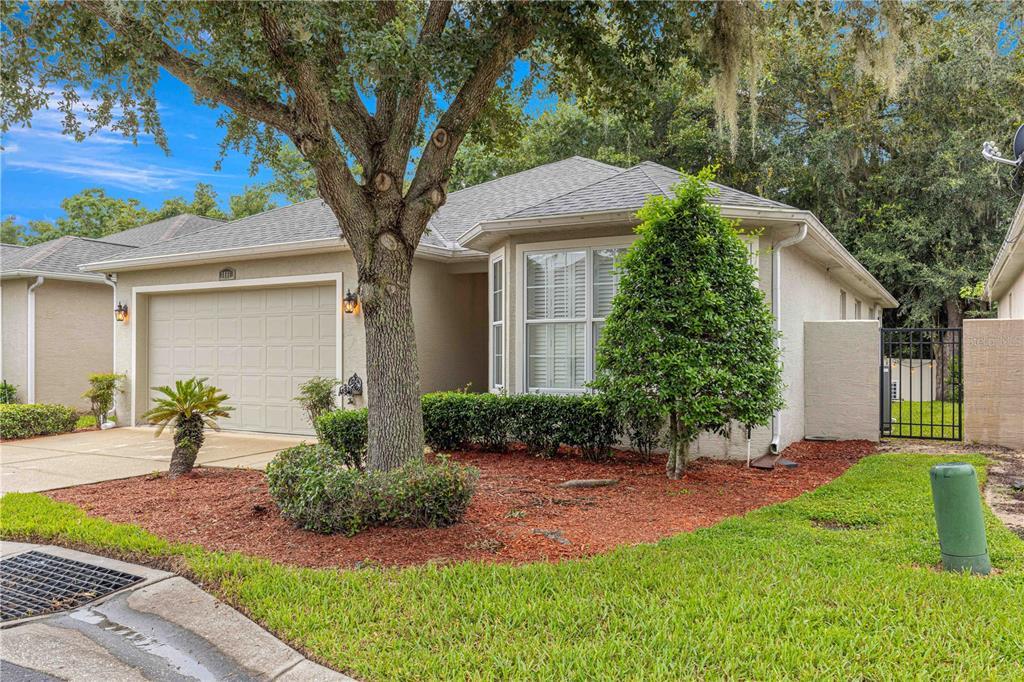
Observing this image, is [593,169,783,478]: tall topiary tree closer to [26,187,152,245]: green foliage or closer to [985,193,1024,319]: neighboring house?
[985,193,1024,319]: neighboring house

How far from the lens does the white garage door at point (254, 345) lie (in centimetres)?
1019

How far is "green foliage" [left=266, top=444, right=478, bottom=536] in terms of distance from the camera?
4.61 metres

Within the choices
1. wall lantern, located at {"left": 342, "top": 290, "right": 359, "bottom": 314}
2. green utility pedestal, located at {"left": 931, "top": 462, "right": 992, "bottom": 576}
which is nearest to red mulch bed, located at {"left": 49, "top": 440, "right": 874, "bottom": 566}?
green utility pedestal, located at {"left": 931, "top": 462, "right": 992, "bottom": 576}

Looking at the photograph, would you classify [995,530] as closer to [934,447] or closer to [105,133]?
[934,447]

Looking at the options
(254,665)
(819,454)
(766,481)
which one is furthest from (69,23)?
(819,454)

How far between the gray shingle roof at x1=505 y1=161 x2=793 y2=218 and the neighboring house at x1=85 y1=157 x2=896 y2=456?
0.04 metres

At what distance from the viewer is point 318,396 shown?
30.5ft

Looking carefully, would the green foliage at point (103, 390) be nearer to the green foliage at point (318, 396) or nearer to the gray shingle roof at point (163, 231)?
the green foliage at point (318, 396)

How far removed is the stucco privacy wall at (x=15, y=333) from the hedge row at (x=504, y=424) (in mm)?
9471

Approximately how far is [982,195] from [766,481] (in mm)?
14453

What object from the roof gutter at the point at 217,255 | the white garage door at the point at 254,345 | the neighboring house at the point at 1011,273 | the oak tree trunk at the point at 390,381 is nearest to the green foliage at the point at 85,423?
the white garage door at the point at 254,345

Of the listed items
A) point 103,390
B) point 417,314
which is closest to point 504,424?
point 417,314

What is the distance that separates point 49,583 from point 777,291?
7447 mm

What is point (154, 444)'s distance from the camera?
974 cm
